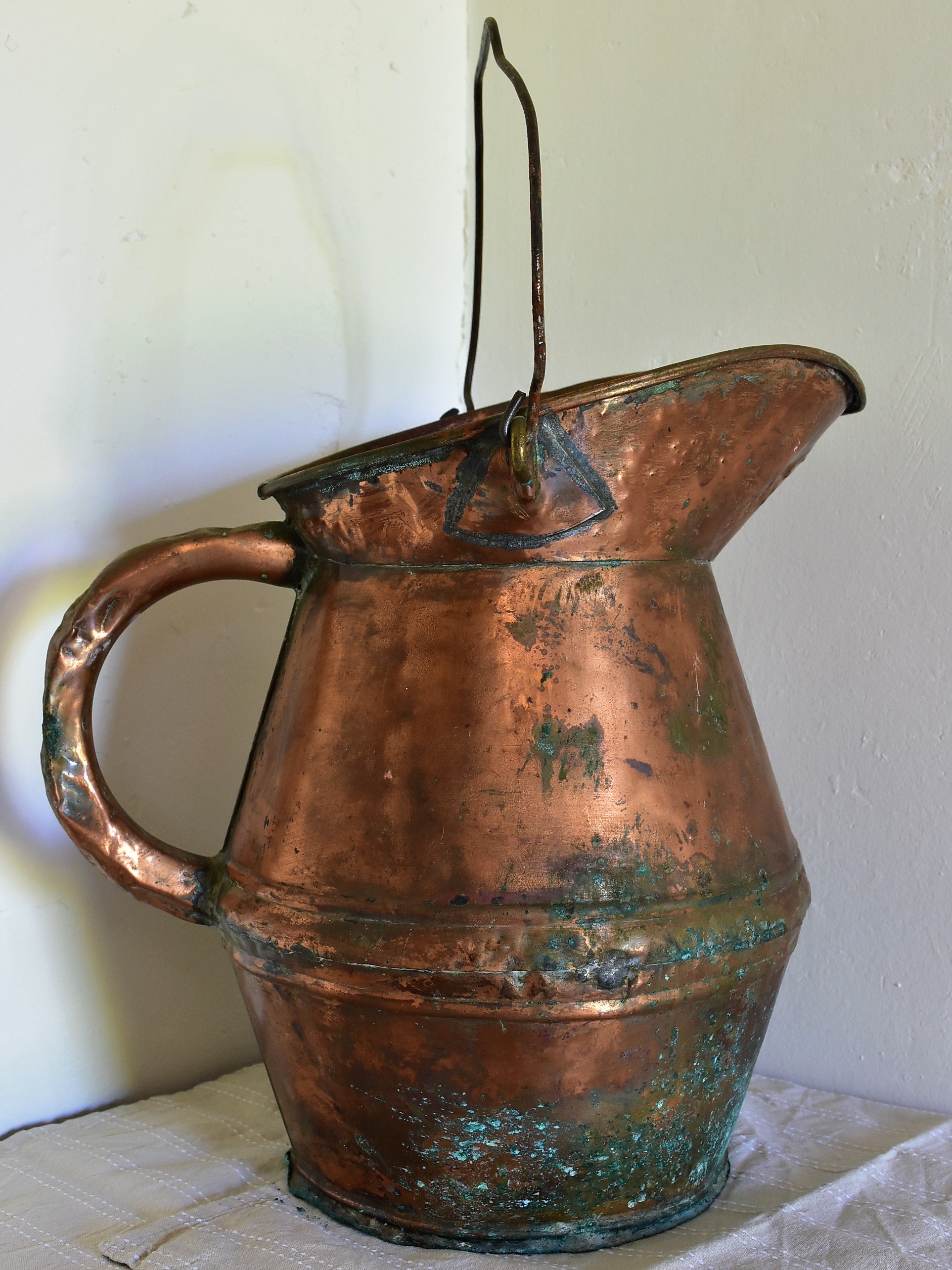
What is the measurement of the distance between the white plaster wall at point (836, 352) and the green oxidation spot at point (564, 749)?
340mm

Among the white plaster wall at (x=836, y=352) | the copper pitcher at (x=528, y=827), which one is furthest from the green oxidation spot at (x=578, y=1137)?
the white plaster wall at (x=836, y=352)

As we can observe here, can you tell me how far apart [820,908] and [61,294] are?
75 cm

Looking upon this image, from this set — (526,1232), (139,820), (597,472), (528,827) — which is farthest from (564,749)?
(139,820)

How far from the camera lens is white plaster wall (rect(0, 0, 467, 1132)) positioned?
2.64 feet

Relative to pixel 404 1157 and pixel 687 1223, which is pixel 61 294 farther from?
pixel 687 1223

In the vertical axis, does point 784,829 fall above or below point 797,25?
below

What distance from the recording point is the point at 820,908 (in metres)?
0.88

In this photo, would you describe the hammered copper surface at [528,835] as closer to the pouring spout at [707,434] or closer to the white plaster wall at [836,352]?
the pouring spout at [707,434]

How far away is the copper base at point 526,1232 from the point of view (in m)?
0.63

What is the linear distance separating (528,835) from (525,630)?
11 cm

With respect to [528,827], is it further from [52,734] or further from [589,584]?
[52,734]

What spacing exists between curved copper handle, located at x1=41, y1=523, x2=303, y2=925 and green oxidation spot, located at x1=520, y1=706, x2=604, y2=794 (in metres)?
0.21

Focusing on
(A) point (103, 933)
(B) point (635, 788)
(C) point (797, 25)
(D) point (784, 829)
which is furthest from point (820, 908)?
(C) point (797, 25)

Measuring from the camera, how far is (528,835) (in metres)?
0.59
